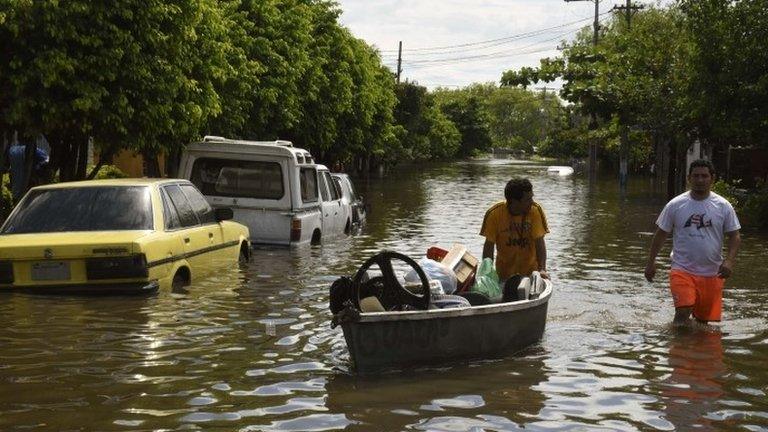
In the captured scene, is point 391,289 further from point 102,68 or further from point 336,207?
point 336,207

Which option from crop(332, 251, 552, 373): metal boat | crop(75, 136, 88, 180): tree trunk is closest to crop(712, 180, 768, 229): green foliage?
crop(75, 136, 88, 180): tree trunk

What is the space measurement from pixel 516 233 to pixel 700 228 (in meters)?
1.71

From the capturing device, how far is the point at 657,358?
1005 centimetres

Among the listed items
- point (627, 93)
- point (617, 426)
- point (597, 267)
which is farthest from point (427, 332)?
point (627, 93)

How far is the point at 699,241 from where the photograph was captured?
10.2 metres

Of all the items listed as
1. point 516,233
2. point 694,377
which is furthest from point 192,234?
point 694,377

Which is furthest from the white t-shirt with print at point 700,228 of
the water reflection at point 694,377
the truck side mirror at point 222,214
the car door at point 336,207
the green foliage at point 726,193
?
the green foliage at point 726,193

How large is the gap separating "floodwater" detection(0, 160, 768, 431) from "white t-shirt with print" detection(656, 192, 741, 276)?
80cm

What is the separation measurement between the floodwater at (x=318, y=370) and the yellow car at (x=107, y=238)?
0.89ft

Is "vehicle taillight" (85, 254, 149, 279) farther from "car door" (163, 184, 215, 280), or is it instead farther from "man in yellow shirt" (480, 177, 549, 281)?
"man in yellow shirt" (480, 177, 549, 281)

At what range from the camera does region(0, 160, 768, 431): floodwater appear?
7684 mm

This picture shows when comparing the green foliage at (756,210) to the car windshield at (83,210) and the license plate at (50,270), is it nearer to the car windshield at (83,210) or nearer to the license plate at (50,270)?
the car windshield at (83,210)

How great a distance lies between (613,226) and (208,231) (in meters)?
16.6

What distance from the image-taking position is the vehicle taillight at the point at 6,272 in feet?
38.5
